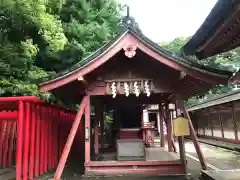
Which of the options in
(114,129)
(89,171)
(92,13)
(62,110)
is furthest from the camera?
(114,129)

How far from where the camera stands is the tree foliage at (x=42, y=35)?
9.46m

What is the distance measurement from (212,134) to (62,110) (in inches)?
690

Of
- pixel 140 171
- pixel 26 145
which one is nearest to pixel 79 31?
pixel 26 145

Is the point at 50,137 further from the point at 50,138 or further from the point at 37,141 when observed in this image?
the point at 37,141

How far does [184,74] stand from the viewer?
7820 mm

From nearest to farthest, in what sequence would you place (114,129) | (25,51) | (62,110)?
1. (25,51)
2. (62,110)
3. (114,129)

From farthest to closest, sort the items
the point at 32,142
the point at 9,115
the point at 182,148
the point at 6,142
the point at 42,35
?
the point at 6,142 → the point at 42,35 → the point at 9,115 → the point at 182,148 → the point at 32,142

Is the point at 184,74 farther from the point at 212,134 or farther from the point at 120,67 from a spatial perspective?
the point at 212,134

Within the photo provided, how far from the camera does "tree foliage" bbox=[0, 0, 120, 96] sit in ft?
31.0

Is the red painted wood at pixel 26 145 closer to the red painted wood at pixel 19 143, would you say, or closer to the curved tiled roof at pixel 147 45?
the red painted wood at pixel 19 143

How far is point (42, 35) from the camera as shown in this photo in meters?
10.2

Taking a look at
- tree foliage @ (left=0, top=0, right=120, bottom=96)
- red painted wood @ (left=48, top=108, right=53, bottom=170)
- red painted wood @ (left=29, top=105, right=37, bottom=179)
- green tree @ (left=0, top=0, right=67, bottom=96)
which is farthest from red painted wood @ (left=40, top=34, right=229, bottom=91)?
red painted wood @ (left=48, top=108, right=53, bottom=170)

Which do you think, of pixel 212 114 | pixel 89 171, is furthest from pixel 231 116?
pixel 89 171

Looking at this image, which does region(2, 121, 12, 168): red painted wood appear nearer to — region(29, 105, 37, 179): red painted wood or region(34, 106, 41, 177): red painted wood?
region(34, 106, 41, 177): red painted wood
